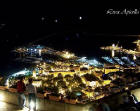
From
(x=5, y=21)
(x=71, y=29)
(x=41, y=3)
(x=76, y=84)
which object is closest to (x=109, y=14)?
(x=71, y=29)

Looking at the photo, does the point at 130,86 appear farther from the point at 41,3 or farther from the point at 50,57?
the point at 41,3

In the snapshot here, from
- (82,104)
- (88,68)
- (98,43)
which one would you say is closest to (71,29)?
(98,43)

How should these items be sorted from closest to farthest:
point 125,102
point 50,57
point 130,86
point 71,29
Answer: point 125,102, point 130,86, point 50,57, point 71,29

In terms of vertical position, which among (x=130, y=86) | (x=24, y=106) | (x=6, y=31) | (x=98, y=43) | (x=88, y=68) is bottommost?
(x=24, y=106)

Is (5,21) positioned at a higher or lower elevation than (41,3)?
lower

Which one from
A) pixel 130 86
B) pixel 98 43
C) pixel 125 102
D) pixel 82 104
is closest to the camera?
pixel 82 104

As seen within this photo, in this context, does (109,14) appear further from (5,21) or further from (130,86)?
(130,86)

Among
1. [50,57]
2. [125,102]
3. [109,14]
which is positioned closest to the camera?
[125,102]

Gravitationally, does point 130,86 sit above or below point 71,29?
below

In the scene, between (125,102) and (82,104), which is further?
(125,102)
